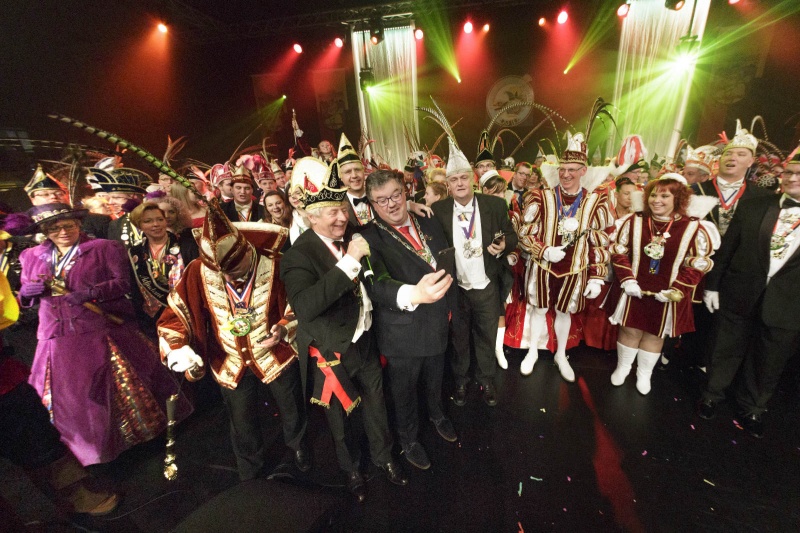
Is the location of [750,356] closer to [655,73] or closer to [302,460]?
[302,460]

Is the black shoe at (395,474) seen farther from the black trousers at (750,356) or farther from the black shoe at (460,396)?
the black trousers at (750,356)

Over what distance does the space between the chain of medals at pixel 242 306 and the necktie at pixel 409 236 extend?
3.32 feet

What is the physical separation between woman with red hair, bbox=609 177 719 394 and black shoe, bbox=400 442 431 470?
7.56 feet

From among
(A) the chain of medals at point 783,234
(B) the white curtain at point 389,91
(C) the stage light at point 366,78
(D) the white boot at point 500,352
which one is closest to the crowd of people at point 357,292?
(A) the chain of medals at point 783,234

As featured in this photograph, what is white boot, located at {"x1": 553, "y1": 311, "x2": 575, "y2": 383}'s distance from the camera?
137 inches

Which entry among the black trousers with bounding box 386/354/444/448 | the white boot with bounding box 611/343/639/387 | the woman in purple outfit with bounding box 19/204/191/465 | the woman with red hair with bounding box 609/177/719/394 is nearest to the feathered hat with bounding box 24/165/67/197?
the woman in purple outfit with bounding box 19/204/191/465

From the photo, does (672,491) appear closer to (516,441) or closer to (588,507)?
(588,507)

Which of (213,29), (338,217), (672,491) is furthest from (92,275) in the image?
(213,29)

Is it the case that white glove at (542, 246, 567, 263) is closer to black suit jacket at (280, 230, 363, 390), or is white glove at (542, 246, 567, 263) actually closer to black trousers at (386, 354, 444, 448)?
black trousers at (386, 354, 444, 448)

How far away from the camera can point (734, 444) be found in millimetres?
2637

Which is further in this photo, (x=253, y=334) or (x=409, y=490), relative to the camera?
(x=409, y=490)

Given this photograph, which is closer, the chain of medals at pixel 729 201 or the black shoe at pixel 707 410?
the black shoe at pixel 707 410

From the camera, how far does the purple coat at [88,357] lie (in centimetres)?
242

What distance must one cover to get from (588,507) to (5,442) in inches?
149
